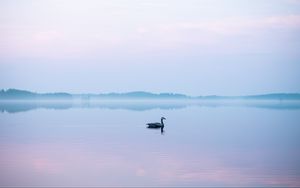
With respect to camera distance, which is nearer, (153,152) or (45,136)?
(153,152)

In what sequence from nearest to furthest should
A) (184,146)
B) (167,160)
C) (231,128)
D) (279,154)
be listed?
(167,160) < (279,154) < (184,146) < (231,128)

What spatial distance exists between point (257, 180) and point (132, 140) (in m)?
14.7

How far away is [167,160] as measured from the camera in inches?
972

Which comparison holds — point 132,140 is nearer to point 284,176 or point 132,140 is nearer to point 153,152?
point 153,152

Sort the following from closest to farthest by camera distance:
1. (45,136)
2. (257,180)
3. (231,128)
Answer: (257,180) → (45,136) → (231,128)

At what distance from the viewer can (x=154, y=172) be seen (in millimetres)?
21438

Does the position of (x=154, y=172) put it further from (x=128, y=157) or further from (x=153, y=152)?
(x=153, y=152)

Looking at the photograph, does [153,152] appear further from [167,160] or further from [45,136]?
[45,136]

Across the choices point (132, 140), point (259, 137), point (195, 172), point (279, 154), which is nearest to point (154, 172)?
point (195, 172)

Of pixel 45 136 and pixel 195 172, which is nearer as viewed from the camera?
pixel 195 172

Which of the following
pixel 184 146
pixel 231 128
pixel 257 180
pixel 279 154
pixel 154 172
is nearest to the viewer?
pixel 257 180

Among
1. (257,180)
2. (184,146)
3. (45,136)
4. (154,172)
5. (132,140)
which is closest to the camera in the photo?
(257,180)

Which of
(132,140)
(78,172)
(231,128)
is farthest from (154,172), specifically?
(231,128)

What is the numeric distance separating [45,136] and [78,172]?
1584 centimetres
